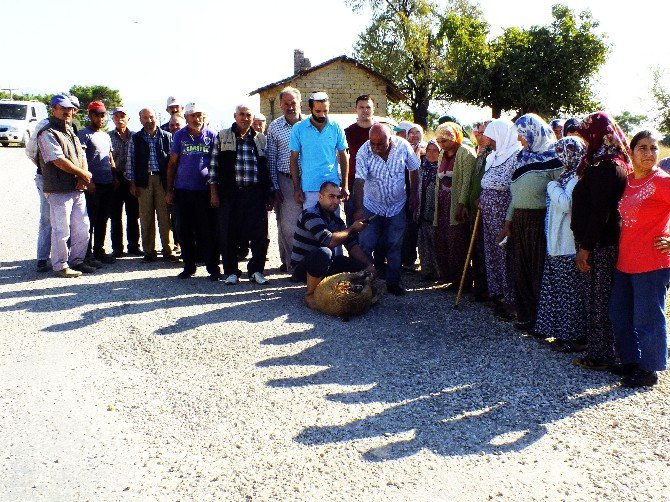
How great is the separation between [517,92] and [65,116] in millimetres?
29655

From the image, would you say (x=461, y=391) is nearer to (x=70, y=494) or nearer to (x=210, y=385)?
(x=210, y=385)

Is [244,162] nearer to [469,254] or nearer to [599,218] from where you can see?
[469,254]

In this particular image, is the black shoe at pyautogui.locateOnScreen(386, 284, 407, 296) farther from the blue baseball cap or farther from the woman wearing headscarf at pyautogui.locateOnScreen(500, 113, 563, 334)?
the blue baseball cap

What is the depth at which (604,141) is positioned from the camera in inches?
180

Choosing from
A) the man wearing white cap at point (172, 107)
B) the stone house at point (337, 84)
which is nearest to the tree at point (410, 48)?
the stone house at point (337, 84)

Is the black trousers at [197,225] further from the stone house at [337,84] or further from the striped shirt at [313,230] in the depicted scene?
the stone house at [337,84]

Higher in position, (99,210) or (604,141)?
(604,141)

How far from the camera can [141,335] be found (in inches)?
220

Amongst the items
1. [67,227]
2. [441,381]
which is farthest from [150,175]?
[441,381]

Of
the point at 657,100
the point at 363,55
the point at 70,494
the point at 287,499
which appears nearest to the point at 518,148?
the point at 287,499

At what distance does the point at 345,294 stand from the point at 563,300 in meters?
1.97

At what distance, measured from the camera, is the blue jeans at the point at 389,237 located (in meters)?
7.02

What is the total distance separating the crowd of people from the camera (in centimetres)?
454

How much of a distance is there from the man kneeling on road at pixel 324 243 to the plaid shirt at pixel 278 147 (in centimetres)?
78
